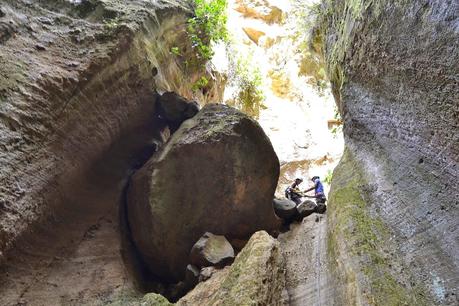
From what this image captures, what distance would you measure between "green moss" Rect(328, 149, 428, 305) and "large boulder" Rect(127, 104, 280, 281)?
146 cm

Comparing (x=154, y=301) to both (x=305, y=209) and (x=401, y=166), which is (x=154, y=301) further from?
(x=305, y=209)

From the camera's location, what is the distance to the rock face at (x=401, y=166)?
11.8 feet

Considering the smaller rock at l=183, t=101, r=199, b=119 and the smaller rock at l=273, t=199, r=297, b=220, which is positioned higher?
the smaller rock at l=183, t=101, r=199, b=119

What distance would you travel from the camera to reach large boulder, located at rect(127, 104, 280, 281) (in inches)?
245

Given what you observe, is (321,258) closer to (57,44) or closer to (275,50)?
(57,44)

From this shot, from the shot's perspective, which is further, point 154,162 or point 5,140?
point 154,162

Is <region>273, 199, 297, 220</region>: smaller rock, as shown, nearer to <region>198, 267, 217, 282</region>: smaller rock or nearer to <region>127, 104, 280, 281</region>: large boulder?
<region>127, 104, 280, 281</region>: large boulder

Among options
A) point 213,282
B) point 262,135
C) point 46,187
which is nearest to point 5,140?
point 46,187

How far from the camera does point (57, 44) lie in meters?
5.74

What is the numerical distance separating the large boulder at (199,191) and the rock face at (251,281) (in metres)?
1.23

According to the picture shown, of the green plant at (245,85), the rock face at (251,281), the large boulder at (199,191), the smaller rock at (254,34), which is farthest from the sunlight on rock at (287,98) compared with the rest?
the rock face at (251,281)

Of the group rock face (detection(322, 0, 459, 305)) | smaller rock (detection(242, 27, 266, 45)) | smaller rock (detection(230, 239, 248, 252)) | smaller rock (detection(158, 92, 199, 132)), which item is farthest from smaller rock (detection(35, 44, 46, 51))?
smaller rock (detection(242, 27, 266, 45))

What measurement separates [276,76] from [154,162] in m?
15.1

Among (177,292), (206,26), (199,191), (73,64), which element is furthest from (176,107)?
(177,292)
